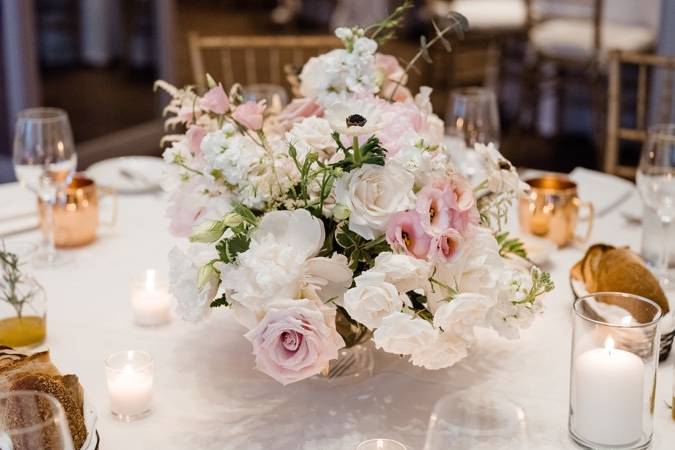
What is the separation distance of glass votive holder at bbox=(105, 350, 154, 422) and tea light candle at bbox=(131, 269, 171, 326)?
0.77 ft

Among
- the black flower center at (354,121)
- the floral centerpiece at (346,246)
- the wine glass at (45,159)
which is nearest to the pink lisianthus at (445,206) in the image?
the floral centerpiece at (346,246)

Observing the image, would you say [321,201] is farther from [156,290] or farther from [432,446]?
[156,290]

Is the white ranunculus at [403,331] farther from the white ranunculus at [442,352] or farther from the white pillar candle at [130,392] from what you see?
the white pillar candle at [130,392]

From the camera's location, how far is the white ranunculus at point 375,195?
1109 millimetres

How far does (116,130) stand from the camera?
4.83 metres

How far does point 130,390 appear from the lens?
47.6 inches

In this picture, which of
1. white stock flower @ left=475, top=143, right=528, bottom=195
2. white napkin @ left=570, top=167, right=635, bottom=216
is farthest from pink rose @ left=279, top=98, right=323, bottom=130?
white napkin @ left=570, top=167, right=635, bottom=216

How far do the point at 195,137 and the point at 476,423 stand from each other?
20.9 inches

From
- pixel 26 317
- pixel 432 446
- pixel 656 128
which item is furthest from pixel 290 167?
pixel 656 128

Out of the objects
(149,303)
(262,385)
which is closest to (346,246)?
(262,385)

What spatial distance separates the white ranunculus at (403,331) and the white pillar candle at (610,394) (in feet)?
0.63

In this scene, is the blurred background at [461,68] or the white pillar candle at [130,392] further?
the blurred background at [461,68]

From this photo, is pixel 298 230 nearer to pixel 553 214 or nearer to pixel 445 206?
pixel 445 206

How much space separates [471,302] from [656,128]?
2.96 ft
